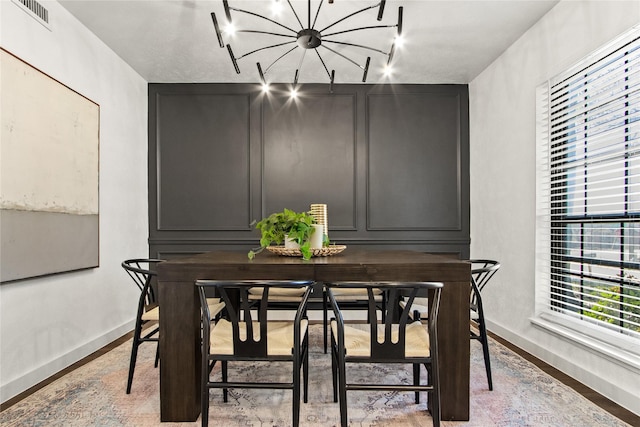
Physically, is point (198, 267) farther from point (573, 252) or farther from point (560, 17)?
point (560, 17)

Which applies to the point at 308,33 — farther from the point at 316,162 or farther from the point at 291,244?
the point at 316,162

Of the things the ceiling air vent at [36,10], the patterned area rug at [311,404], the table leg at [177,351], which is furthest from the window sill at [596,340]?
the ceiling air vent at [36,10]

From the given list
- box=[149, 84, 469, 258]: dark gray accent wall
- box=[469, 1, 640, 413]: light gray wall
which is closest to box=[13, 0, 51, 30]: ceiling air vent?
box=[149, 84, 469, 258]: dark gray accent wall

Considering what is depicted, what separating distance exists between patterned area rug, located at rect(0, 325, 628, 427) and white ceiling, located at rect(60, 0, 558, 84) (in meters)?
2.62

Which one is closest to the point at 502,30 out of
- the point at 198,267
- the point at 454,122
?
the point at 454,122

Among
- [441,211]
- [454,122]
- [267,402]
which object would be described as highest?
[454,122]

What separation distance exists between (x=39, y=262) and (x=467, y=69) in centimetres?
411

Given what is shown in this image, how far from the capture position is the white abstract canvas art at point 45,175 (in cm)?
238

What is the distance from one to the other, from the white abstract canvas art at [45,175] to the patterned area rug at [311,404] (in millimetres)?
800

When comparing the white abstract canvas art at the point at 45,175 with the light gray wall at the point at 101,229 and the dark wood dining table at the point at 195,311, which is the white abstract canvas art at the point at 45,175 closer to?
the light gray wall at the point at 101,229

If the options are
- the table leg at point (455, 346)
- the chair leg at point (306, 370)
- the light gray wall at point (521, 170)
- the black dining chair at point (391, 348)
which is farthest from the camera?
the light gray wall at point (521, 170)

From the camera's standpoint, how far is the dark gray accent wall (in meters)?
4.49

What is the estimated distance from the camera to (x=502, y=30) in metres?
3.29

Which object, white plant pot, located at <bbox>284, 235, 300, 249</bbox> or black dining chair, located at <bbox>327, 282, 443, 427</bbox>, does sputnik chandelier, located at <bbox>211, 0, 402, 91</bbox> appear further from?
black dining chair, located at <bbox>327, 282, 443, 427</bbox>
